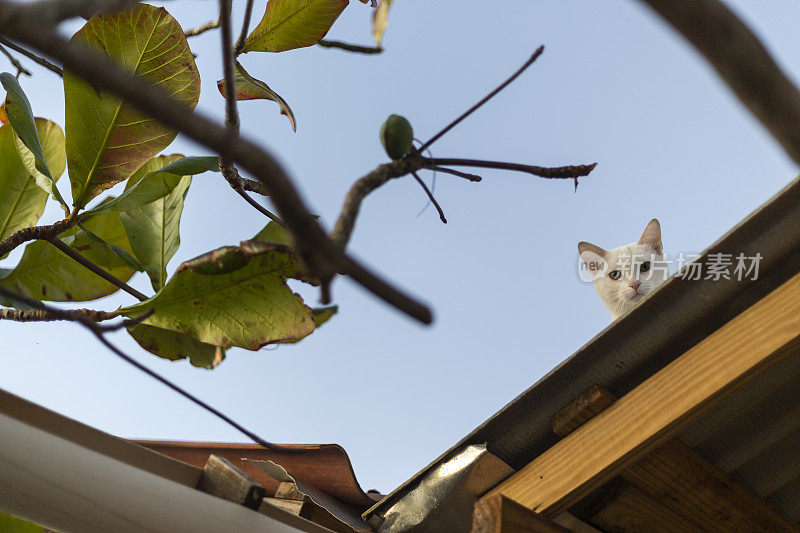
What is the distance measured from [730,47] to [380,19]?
4.20ft

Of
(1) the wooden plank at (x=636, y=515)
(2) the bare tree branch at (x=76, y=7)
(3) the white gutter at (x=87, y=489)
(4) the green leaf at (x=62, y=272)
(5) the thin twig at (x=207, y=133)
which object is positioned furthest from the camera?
(1) the wooden plank at (x=636, y=515)

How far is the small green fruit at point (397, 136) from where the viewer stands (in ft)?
1.72

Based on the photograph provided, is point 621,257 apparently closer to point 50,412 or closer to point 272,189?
point 50,412

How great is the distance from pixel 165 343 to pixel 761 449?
144cm

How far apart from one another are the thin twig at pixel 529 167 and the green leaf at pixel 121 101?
0.94 meters

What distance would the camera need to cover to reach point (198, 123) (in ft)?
0.94

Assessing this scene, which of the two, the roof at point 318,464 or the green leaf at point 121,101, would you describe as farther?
the roof at point 318,464

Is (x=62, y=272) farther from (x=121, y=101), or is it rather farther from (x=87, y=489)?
(x=87, y=489)

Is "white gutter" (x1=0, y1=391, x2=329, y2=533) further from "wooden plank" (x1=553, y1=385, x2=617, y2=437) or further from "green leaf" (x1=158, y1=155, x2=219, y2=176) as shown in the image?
"wooden plank" (x1=553, y1=385, x2=617, y2=437)

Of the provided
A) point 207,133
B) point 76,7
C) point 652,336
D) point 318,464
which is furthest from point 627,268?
point 207,133

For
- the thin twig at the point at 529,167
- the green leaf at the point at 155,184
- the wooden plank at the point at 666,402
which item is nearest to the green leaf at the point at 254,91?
the green leaf at the point at 155,184

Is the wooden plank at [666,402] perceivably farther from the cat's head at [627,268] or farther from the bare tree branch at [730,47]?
the cat's head at [627,268]

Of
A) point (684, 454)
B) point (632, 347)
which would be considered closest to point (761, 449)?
point (684, 454)

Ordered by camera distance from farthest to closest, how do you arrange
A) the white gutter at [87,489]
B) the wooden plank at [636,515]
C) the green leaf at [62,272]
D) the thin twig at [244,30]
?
the wooden plank at [636,515] → the green leaf at [62,272] → the thin twig at [244,30] → the white gutter at [87,489]
